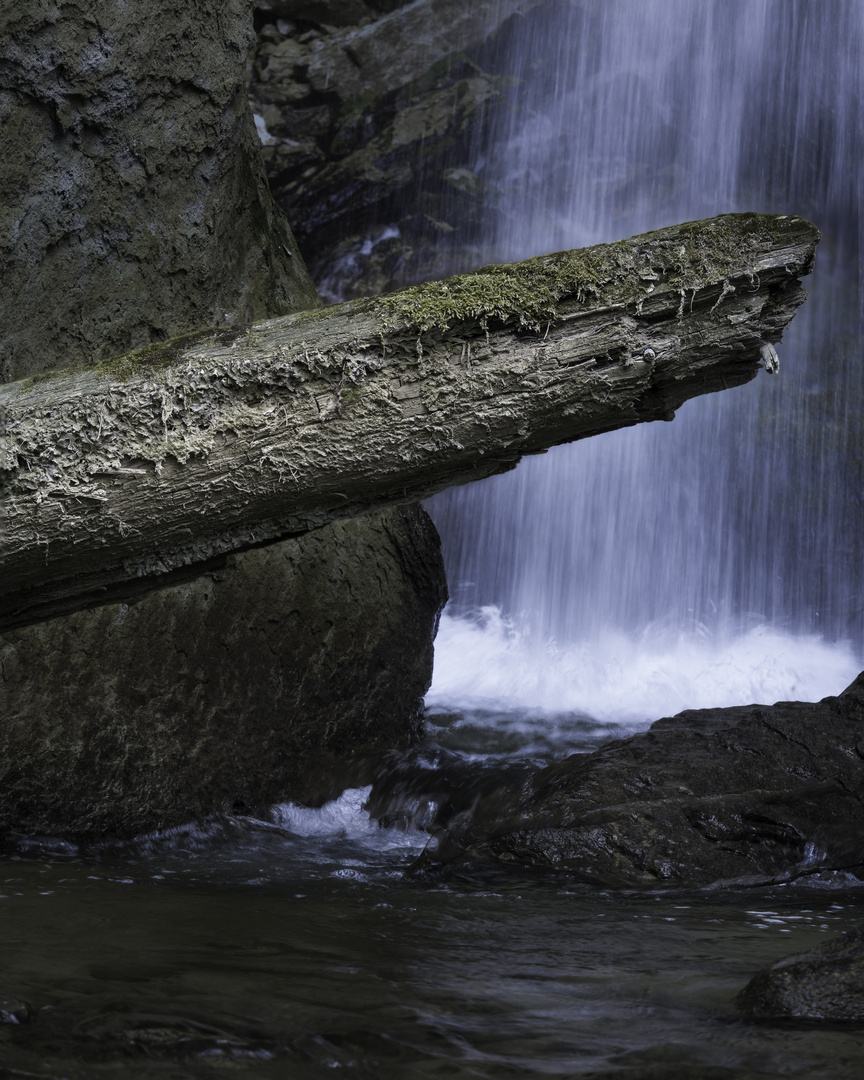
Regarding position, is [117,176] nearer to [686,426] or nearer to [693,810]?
[693,810]

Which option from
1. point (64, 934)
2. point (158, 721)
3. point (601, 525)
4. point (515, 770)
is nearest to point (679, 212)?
point (601, 525)

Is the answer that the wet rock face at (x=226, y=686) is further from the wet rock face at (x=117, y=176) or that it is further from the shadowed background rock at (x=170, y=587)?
the wet rock face at (x=117, y=176)

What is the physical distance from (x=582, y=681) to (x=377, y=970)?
19.7 feet

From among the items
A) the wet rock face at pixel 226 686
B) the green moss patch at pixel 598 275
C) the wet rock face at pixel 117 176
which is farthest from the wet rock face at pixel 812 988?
the wet rock face at pixel 117 176

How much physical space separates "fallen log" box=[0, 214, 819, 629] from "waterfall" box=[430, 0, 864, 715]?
553 centimetres

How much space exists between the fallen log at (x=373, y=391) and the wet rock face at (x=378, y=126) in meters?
8.89

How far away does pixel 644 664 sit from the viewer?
8.58 metres

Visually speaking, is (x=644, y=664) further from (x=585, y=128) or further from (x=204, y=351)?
(x=585, y=128)

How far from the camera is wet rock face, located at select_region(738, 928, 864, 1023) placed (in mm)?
1860

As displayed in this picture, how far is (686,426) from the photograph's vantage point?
412 inches

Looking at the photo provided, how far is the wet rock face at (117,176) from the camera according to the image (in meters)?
3.80

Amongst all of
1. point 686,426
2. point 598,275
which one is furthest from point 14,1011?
point 686,426

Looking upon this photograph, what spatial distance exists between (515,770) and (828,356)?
8.21m

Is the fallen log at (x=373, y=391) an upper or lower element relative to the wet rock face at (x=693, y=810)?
upper
